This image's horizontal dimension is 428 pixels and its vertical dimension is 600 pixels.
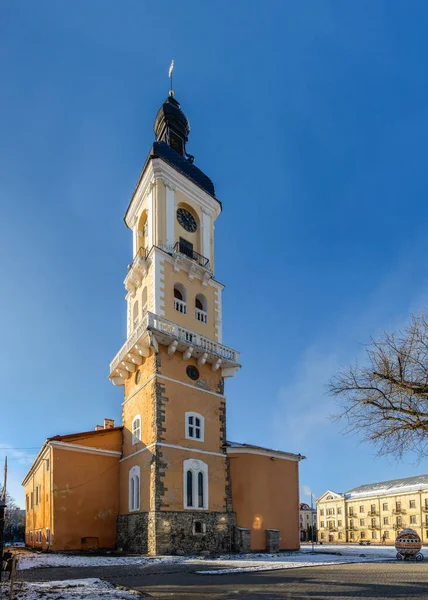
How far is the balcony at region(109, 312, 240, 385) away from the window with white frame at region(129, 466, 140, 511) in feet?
18.2

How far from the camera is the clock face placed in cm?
3038

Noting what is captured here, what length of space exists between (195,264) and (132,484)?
12735 millimetres

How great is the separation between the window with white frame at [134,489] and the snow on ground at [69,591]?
11996 mm

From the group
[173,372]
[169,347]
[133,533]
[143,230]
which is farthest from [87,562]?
[143,230]

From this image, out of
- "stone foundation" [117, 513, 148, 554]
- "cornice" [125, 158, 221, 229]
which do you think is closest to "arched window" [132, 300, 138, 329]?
"cornice" [125, 158, 221, 229]

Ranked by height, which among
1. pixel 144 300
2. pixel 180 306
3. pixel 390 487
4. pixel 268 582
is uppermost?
pixel 144 300

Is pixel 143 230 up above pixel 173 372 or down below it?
above

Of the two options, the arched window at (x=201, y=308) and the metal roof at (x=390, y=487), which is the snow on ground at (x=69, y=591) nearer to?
the arched window at (x=201, y=308)

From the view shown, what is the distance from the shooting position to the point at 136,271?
2955cm

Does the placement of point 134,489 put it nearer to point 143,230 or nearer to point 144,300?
point 144,300

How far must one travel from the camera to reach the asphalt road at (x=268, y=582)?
10.5 metres

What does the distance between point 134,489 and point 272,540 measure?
313 inches

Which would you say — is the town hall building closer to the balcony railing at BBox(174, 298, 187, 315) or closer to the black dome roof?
the balcony railing at BBox(174, 298, 187, 315)

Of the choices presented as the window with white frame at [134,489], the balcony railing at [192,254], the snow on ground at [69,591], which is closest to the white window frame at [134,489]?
the window with white frame at [134,489]
